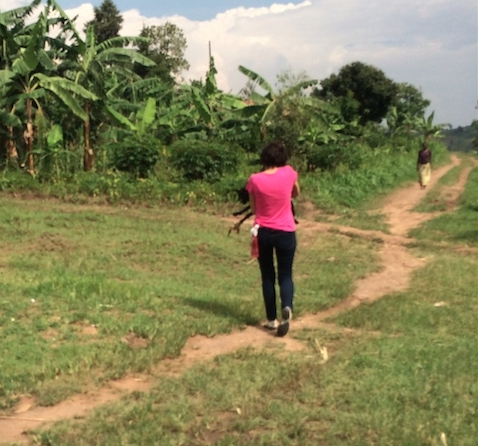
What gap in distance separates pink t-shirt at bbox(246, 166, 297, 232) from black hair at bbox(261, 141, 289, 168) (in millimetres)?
67

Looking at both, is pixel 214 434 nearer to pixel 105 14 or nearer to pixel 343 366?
pixel 343 366

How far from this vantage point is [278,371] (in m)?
3.84

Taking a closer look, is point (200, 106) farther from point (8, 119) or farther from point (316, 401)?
point (316, 401)

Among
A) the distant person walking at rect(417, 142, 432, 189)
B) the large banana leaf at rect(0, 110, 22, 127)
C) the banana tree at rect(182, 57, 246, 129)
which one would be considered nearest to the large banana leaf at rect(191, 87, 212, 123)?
the banana tree at rect(182, 57, 246, 129)

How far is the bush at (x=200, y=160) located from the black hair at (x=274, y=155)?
1110 cm

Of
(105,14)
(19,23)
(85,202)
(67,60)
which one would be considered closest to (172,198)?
(85,202)

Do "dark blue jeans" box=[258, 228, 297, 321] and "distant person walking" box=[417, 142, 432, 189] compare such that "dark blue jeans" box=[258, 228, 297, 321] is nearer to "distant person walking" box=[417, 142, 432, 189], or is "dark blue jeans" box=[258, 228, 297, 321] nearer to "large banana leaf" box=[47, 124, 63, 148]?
"large banana leaf" box=[47, 124, 63, 148]

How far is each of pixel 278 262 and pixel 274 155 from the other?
2.99 ft

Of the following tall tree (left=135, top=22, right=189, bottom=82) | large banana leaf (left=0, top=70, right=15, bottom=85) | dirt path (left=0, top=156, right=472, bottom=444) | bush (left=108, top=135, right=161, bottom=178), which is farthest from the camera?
tall tree (left=135, top=22, right=189, bottom=82)

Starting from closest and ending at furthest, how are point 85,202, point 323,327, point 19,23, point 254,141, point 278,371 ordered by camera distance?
point 278,371
point 323,327
point 85,202
point 19,23
point 254,141

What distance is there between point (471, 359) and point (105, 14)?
3883cm

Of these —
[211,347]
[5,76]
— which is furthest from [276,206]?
[5,76]

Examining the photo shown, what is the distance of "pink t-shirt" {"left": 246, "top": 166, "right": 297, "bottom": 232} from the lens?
15.4 ft

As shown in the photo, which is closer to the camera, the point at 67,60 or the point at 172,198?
the point at 172,198
